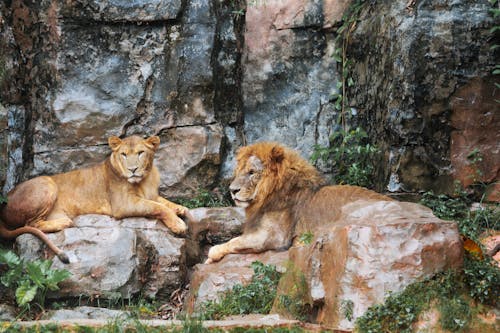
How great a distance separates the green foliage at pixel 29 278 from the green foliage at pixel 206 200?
293 centimetres

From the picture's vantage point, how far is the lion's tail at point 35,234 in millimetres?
9195

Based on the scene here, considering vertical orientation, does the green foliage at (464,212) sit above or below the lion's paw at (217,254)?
above

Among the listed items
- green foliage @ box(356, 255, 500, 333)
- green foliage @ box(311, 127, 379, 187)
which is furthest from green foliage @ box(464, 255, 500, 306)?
green foliage @ box(311, 127, 379, 187)

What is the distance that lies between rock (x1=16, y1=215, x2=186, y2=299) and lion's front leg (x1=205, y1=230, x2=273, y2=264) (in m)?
0.45

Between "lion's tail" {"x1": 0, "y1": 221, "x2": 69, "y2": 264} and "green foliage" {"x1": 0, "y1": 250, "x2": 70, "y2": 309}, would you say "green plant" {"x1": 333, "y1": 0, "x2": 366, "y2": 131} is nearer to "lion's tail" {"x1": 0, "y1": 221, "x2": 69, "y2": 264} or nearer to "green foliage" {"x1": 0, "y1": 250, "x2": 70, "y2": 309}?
"lion's tail" {"x1": 0, "y1": 221, "x2": 69, "y2": 264}

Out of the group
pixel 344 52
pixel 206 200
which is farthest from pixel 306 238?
pixel 344 52

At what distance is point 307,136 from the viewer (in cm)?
1242

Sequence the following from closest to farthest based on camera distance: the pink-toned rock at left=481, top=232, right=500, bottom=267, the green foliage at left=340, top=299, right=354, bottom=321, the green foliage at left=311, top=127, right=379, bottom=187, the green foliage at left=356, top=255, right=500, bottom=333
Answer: the green foliage at left=356, top=255, right=500, bottom=333, the green foliage at left=340, top=299, right=354, bottom=321, the pink-toned rock at left=481, top=232, right=500, bottom=267, the green foliage at left=311, top=127, right=379, bottom=187

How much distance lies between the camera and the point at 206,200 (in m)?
11.6

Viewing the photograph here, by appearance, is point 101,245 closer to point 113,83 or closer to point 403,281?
point 113,83

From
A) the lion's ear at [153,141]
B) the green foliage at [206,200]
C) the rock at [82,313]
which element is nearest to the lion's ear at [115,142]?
the lion's ear at [153,141]

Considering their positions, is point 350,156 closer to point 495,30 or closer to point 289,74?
point 289,74

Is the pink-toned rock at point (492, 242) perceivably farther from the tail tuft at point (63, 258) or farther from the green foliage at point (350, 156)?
the tail tuft at point (63, 258)

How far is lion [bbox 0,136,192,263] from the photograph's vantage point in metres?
9.91
